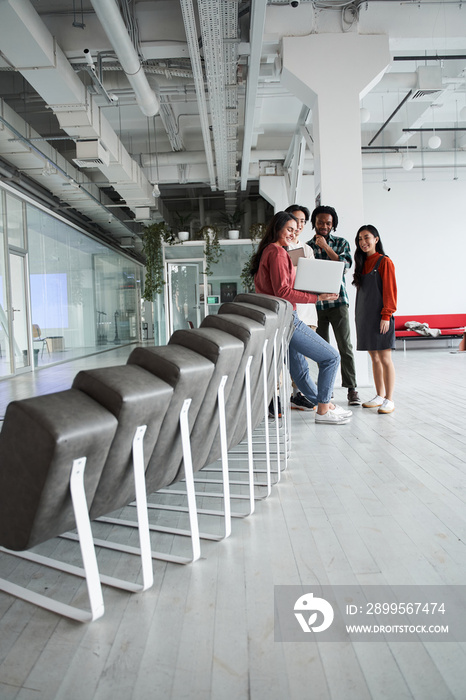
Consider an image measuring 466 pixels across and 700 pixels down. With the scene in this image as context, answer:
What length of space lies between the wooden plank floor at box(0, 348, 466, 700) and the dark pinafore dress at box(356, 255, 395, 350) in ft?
5.24

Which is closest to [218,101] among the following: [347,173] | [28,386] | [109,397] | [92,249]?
[347,173]

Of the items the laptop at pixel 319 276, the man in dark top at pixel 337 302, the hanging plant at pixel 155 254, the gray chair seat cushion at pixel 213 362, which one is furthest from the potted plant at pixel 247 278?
the gray chair seat cushion at pixel 213 362

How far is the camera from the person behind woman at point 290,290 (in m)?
3.61

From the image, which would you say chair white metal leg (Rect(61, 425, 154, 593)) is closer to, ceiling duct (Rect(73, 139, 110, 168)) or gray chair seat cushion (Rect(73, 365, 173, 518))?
gray chair seat cushion (Rect(73, 365, 173, 518))

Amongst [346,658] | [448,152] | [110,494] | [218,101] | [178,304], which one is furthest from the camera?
[178,304]

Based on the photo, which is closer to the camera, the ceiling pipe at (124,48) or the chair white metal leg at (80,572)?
the chair white metal leg at (80,572)

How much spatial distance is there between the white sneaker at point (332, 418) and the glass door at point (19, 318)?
6.87 m

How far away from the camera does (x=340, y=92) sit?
5988 millimetres

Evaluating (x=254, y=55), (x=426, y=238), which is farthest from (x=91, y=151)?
(x=426, y=238)

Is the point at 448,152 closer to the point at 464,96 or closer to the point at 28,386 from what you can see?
the point at 464,96

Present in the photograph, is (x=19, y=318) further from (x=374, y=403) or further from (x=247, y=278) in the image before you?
(x=374, y=403)

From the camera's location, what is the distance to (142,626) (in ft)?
4.69

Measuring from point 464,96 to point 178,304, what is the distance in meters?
7.58

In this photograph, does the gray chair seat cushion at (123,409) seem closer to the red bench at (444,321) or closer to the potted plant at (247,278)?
the red bench at (444,321)
